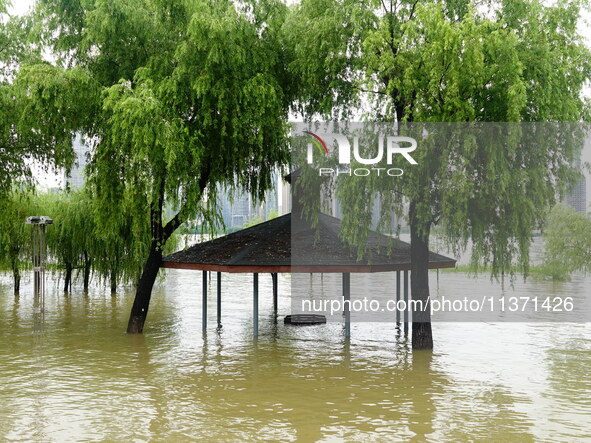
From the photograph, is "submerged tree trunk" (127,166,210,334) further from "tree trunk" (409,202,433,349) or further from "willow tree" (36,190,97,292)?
"willow tree" (36,190,97,292)

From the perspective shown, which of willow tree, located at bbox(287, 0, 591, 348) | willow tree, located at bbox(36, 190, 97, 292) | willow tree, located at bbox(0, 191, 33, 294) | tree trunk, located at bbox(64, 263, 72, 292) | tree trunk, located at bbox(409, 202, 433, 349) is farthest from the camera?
tree trunk, located at bbox(64, 263, 72, 292)

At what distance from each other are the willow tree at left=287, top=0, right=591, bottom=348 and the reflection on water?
2616 millimetres

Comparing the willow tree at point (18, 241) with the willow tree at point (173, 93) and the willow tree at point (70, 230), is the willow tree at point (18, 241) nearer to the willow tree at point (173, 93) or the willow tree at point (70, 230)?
the willow tree at point (70, 230)

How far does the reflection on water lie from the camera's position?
11156 mm

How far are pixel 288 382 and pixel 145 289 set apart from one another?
7.21m

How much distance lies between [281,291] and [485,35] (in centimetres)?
2186

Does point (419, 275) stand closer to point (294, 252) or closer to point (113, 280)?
point (294, 252)

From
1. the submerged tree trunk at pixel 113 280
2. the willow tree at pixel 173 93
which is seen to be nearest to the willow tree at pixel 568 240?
the willow tree at pixel 173 93

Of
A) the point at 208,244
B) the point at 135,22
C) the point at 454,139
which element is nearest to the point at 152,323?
the point at 208,244

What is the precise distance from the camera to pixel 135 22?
61.3ft

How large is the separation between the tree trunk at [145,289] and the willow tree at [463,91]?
583 centimetres

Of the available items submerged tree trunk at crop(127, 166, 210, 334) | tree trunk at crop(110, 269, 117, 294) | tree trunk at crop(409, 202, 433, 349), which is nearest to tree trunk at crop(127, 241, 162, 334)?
submerged tree trunk at crop(127, 166, 210, 334)

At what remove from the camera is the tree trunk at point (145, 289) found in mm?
20344

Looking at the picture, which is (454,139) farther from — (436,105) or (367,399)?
(367,399)
